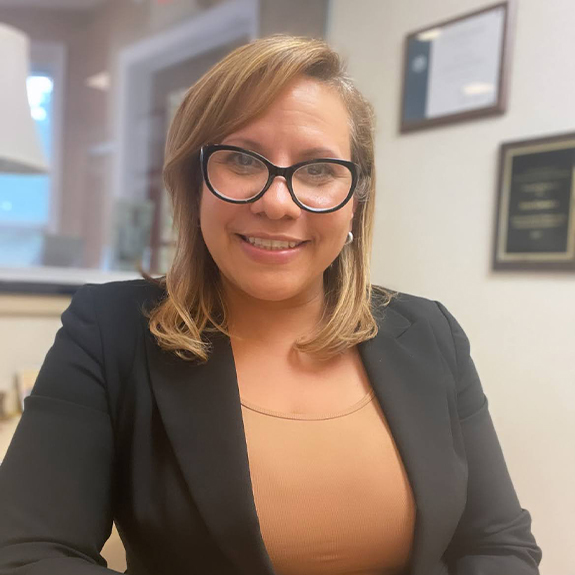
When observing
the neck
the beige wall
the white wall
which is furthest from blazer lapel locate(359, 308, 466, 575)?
the beige wall

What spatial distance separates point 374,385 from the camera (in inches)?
35.1

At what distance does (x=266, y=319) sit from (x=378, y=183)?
38.8 inches

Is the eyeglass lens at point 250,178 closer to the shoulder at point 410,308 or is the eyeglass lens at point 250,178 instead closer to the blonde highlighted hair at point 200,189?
the blonde highlighted hair at point 200,189

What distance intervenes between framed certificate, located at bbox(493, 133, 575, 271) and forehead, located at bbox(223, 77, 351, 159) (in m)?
0.77

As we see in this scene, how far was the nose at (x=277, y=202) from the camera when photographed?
805mm

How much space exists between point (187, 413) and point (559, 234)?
1.03m

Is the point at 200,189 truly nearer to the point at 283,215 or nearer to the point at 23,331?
the point at 283,215

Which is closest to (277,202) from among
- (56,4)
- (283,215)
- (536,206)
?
(283,215)

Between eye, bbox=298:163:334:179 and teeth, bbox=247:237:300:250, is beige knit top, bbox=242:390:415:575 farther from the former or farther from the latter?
eye, bbox=298:163:334:179

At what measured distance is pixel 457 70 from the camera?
1.60 m

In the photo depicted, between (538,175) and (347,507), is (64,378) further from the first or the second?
(538,175)

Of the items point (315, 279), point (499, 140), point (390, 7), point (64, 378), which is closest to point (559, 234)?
point (499, 140)

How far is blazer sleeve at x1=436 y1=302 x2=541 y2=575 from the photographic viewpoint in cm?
88

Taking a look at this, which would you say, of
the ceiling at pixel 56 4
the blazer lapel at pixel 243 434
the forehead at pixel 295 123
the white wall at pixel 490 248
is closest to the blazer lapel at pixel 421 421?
the blazer lapel at pixel 243 434
